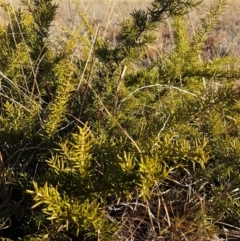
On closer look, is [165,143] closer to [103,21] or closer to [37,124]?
[37,124]

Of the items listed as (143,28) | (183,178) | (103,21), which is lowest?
(103,21)

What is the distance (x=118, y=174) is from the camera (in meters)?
0.76

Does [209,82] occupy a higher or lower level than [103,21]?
higher

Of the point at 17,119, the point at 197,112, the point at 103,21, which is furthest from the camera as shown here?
the point at 103,21

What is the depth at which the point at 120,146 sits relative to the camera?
2.90ft

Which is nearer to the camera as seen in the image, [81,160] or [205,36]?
[81,160]

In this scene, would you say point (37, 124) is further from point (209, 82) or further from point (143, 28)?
point (209, 82)

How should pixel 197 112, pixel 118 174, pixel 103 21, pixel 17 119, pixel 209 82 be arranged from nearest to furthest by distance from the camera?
pixel 118 174, pixel 197 112, pixel 17 119, pixel 209 82, pixel 103 21

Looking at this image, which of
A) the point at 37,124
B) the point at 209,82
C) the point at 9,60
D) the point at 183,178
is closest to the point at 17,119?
the point at 37,124

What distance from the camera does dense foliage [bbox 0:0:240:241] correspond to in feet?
2.55

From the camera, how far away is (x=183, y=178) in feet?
3.34

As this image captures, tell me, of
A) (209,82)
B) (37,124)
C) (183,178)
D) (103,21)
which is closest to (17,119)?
(37,124)

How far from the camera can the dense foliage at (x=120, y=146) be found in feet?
2.55

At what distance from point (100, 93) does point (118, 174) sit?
0.44 m
